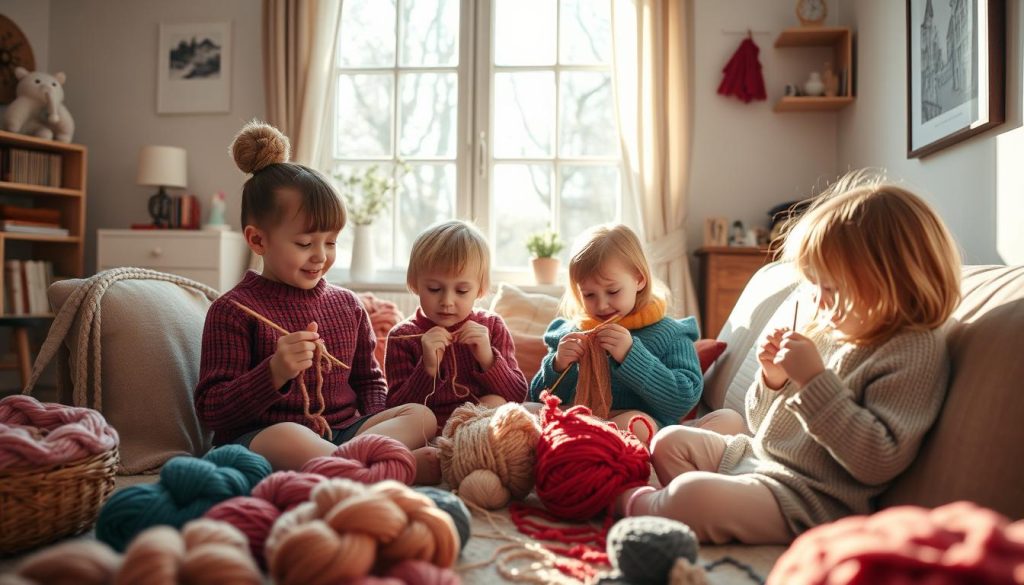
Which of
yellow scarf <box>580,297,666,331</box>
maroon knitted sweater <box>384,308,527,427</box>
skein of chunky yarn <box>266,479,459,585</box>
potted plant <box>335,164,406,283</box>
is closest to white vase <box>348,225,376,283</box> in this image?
potted plant <box>335,164,406,283</box>

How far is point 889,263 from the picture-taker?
117 cm

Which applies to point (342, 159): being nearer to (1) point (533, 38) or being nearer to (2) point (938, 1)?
(1) point (533, 38)

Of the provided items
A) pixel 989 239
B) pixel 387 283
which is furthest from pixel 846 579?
pixel 387 283

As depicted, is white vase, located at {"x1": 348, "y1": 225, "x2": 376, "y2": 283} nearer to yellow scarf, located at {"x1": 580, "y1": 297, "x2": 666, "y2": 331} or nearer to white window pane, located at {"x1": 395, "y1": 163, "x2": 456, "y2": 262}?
white window pane, located at {"x1": 395, "y1": 163, "x2": 456, "y2": 262}

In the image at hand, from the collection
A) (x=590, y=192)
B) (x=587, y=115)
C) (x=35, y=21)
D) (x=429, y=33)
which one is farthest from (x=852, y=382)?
(x=35, y=21)

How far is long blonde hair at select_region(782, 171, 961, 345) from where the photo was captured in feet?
3.80

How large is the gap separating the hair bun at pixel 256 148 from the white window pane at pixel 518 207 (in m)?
2.27

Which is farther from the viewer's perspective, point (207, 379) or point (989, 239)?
point (989, 239)

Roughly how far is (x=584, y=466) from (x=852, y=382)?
17.8 inches

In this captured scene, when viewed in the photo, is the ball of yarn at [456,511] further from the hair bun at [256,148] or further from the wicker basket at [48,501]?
the hair bun at [256,148]

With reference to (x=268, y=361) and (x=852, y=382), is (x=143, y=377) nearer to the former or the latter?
(x=268, y=361)

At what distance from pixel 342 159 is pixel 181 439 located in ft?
8.57

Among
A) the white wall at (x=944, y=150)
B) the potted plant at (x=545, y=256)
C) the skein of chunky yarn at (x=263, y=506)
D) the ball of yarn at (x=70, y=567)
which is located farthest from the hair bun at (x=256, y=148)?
the potted plant at (x=545, y=256)

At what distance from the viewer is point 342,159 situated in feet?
13.3
